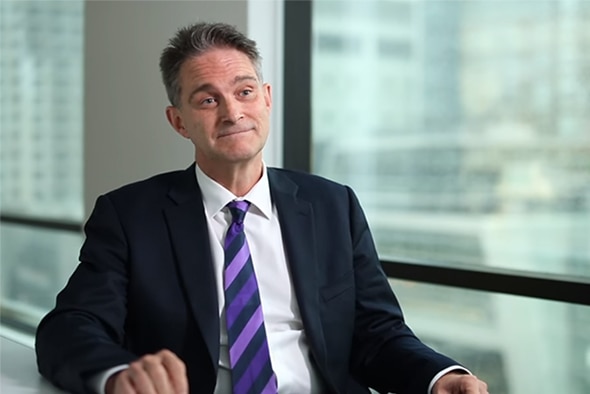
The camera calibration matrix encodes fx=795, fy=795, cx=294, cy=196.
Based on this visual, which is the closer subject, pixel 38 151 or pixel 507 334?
pixel 507 334

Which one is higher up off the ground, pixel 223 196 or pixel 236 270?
pixel 223 196

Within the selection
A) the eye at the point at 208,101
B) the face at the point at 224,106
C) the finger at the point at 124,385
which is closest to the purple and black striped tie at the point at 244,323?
the face at the point at 224,106

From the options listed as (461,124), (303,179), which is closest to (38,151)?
(461,124)

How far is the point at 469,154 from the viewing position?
2.40 metres

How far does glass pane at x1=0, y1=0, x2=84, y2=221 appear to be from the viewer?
12.9 ft

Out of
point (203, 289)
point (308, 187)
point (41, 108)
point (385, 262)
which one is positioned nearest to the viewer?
point (203, 289)

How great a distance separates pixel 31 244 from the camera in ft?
14.0

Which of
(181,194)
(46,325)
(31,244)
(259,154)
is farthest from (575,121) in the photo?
(31,244)

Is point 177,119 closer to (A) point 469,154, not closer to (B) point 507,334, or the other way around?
(A) point 469,154

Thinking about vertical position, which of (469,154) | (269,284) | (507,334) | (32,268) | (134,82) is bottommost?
(32,268)

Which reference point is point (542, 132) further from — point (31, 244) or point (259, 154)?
point (31, 244)

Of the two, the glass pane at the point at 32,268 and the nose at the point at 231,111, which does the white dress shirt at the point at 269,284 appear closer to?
the nose at the point at 231,111

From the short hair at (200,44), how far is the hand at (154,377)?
70 cm

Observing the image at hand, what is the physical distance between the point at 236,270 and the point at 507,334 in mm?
1076
